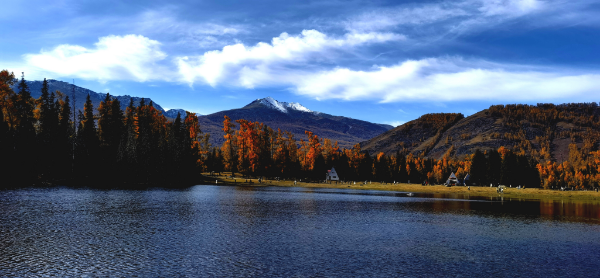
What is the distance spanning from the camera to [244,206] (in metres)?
Result: 69.4

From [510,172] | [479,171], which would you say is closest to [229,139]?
[510,172]

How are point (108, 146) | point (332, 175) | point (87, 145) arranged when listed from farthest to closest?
1. point (332, 175)
2. point (108, 146)
3. point (87, 145)

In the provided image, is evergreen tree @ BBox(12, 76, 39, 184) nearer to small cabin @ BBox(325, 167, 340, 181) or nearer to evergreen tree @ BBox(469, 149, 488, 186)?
small cabin @ BBox(325, 167, 340, 181)

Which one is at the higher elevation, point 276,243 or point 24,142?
point 24,142

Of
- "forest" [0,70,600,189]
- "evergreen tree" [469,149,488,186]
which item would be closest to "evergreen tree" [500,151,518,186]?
"evergreen tree" [469,149,488,186]

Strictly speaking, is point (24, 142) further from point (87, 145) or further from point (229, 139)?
point (229, 139)

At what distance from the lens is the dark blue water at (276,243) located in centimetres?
2916

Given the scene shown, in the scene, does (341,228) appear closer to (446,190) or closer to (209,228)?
(209,228)

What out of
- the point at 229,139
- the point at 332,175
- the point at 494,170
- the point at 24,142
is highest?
the point at 229,139

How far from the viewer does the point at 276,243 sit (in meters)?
38.5

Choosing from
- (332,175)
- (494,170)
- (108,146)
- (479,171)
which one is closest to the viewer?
(108,146)

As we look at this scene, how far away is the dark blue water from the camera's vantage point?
29156 mm

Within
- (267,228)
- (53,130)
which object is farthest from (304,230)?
(53,130)

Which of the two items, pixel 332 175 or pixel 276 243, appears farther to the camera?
pixel 332 175
